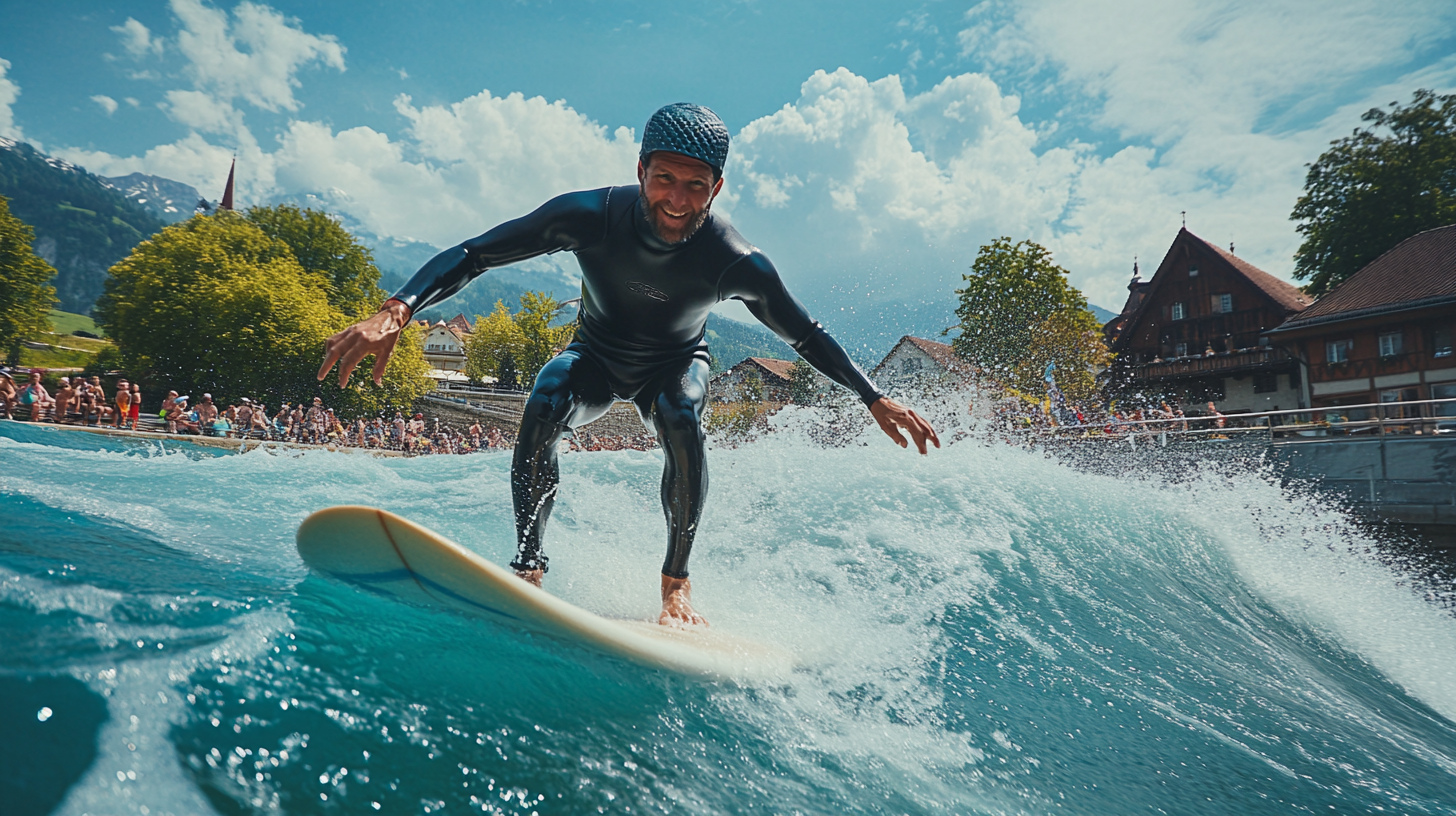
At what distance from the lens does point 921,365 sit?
50844 mm

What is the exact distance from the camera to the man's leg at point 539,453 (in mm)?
2594

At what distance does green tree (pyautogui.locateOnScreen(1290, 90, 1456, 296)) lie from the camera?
28.2 meters

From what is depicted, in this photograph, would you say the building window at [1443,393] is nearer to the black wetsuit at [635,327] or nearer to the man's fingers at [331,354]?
the black wetsuit at [635,327]

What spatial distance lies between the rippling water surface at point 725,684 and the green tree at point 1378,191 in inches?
1300

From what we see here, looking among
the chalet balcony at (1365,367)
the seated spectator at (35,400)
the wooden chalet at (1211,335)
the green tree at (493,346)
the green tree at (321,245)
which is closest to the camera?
the seated spectator at (35,400)

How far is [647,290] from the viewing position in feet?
8.82

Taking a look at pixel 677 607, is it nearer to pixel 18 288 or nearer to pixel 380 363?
pixel 380 363

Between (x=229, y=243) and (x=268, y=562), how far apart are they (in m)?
39.2

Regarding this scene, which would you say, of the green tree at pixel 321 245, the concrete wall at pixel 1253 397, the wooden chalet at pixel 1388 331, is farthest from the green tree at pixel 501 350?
the wooden chalet at pixel 1388 331

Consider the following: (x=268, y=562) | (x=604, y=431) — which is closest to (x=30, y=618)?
(x=268, y=562)

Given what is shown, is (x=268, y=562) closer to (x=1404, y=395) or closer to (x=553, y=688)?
(x=553, y=688)

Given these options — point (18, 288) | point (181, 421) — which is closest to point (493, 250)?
point (181, 421)

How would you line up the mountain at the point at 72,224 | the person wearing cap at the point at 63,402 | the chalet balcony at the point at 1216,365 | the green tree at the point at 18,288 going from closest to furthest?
the person wearing cap at the point at 63,402 → the chalet balcony at the point at 1216,365 → the green tree at the point at 18,288 → the mountain at the point at 72,224

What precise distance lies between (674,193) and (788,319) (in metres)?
0.69
